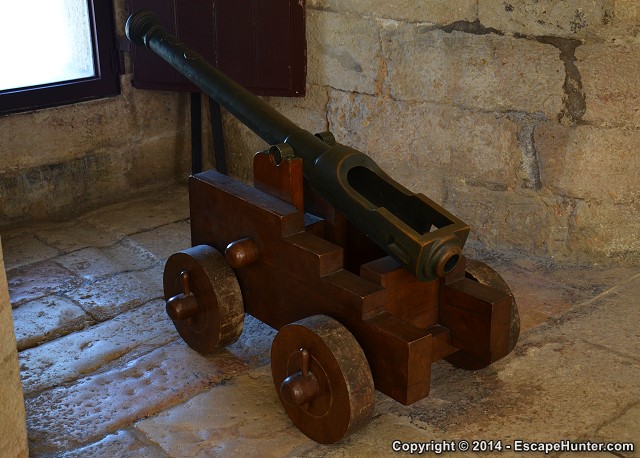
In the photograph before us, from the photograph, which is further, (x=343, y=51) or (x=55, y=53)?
(x=55, y=53)

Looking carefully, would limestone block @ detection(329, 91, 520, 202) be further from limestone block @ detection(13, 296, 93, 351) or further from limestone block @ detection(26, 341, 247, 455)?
limestone block @ detection(13, 296, 93, 351)

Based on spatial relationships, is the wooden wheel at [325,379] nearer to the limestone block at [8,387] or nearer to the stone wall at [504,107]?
the limestone block at [8,387]

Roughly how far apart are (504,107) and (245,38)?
1173mm

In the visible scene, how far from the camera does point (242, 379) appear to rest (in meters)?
2.60

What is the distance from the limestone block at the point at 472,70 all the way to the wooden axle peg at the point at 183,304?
130 centimetres

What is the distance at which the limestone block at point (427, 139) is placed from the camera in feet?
10.9


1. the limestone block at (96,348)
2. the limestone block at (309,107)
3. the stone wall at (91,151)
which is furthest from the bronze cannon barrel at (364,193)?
the stone wall at (91,151)

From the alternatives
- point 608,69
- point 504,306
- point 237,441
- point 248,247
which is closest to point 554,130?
point 608,69

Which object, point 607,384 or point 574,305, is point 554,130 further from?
point 607,384

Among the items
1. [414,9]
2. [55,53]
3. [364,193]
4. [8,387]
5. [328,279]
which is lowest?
[8,387]

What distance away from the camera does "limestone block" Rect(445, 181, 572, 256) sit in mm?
3289

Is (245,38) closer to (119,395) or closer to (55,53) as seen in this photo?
(55,53)

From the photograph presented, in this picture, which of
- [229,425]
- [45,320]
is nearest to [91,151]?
[45,320]

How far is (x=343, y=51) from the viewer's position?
3598mm
